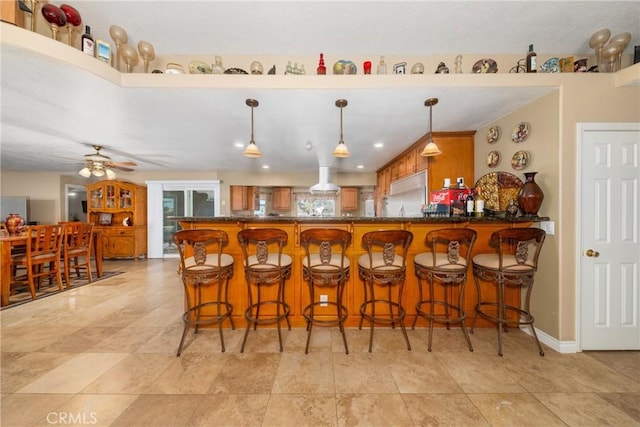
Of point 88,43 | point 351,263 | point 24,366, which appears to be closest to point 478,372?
point 351,263

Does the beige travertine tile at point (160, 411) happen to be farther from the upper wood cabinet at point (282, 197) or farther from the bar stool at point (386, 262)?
the upper wood cabinet at point (282, 197)

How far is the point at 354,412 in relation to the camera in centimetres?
141

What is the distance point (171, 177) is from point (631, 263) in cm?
→ 810

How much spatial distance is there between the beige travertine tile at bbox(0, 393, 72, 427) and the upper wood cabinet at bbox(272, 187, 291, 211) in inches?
210

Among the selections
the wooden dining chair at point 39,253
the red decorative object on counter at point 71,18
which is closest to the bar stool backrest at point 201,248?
the red decorative object on counter at point 71,18

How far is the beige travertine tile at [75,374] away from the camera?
5.27 ft

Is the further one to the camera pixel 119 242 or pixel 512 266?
pixel 119 242

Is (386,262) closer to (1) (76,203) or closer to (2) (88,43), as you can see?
(2) (88,43)

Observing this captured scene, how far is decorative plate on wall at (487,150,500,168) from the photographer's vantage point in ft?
9.02

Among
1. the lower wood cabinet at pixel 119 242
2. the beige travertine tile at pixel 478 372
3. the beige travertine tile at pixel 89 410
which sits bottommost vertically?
the beige travertine tile at pixel 89 410

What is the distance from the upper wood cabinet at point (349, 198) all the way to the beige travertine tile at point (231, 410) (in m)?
5.36

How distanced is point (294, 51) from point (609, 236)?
3.37 metres

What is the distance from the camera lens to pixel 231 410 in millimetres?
1431

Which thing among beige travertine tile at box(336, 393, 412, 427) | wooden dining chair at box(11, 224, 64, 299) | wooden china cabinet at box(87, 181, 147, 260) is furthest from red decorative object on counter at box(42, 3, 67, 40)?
wooden china cabinet at box(87, 181, 147, 260)
